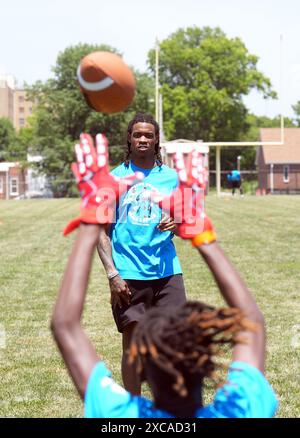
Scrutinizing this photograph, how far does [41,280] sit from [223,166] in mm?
62410

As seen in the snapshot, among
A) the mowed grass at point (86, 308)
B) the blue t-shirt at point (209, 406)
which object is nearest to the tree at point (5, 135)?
the mowed grass at point (86, 308)

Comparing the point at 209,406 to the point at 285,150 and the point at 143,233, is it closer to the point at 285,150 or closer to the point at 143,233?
the point at 143,233

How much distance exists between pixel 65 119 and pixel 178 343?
54911mm

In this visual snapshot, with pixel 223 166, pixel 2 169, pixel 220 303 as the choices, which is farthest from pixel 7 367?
pixel 223 166

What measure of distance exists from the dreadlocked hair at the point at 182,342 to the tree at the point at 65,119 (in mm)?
51547

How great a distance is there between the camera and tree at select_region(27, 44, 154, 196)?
178 feet

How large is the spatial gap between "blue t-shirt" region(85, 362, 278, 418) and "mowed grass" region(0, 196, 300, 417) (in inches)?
112

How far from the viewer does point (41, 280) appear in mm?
10656

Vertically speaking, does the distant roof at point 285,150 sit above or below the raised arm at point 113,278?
above

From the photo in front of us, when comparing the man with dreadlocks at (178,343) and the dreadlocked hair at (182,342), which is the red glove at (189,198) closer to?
the man with dreadlocks at (178,343)

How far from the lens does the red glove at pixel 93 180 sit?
2.22 metres
